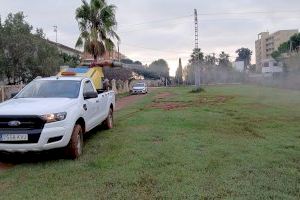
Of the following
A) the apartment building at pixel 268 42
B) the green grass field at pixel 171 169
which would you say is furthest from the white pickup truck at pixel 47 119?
the apartment building at pixel 268 42

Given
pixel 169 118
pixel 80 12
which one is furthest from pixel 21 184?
pixel 80 12

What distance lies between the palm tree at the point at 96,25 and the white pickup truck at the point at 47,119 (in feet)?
72.5

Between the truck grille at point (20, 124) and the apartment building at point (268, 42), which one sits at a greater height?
the apartment building at point (268, 42)

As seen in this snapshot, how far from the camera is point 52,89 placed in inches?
383

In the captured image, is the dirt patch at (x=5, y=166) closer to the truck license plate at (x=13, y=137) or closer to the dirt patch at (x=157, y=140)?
the truck license plate at (x=13, y=137)

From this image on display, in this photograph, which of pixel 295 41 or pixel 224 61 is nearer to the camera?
pixel 295 41

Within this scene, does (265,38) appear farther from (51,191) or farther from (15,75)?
(51,191)

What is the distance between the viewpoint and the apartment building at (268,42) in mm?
137125

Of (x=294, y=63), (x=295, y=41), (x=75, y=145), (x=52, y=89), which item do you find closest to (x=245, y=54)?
(x=295, y=41)

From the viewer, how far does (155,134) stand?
10781 mm

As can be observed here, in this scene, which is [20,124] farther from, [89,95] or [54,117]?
[89,95]

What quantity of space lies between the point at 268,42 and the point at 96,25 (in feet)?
426

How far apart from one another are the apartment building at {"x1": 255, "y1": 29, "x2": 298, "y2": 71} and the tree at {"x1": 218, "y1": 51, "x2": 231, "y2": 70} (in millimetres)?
23628

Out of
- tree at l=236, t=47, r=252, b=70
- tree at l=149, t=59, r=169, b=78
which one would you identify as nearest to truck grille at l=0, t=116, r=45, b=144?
tree at l=149, t=59, r=169, b=78
